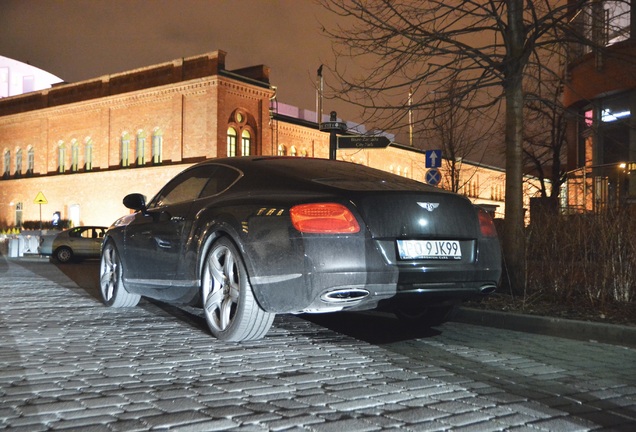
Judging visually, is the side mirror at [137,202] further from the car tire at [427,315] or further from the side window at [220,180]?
the car tire at [427,315]

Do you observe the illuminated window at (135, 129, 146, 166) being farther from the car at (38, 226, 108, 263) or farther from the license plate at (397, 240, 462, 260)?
the license plate at (397, 240, 462, 260)

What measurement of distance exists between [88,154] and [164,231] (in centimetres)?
4188

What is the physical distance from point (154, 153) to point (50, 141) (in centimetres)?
1179

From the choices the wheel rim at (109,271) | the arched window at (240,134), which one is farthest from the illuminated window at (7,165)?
the wheel rim at (109,271)

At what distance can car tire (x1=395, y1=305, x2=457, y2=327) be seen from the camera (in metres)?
6.43

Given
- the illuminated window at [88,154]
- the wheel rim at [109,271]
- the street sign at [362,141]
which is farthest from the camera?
the illuminated window at [88,154]

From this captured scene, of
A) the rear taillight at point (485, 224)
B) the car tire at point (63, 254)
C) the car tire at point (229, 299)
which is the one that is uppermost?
the rear taillight at point (485, 224)

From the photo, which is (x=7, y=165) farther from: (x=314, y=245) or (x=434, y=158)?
(x=314, y=245)

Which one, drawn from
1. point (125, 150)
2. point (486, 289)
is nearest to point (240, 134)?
point (125, 150)

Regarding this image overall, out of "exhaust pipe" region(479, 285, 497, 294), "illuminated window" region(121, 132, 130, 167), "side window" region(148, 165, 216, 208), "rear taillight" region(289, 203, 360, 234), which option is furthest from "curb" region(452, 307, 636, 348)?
"illuminated window" region(121, 132, 130, 167)

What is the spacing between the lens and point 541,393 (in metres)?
3.93

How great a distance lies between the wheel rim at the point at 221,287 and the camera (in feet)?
17.8

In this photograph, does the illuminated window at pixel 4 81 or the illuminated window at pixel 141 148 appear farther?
the illuminated window at pixel 4 81

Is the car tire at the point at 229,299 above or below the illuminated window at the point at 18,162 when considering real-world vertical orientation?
below
